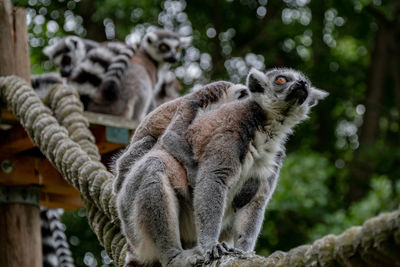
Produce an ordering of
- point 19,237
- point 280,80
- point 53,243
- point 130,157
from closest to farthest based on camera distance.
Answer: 1. point 130,157
2. point 280,80
3. point 19,237
4. point 53,243

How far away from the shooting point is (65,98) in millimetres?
6168

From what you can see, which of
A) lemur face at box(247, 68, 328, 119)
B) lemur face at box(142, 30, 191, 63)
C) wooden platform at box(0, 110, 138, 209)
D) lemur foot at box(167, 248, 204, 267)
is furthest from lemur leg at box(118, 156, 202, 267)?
lemur face at box(142, 30, 191, 63)

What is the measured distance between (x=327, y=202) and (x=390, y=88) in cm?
463

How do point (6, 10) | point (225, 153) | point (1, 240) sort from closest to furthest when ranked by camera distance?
point (225, 153) → point (1, 240) → point (6, 10)

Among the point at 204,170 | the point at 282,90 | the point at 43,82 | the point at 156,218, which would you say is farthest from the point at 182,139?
the point at 43,82

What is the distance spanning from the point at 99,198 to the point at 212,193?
3.67ft

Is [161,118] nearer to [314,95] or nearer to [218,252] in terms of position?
[314,95]

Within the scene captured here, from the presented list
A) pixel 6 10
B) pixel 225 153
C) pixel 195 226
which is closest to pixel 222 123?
pixel 225 153

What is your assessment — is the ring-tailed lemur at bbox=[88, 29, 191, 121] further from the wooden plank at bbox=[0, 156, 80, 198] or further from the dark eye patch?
the wooden plank at bbox=[0, 156, 80, 198]

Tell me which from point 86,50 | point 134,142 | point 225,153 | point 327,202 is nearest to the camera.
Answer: point 225,153

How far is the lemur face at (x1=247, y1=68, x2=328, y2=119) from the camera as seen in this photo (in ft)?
13.9

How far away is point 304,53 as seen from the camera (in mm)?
15586

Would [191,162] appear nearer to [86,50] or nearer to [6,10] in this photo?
[6,10]

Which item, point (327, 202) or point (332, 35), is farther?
point (332, 35)
